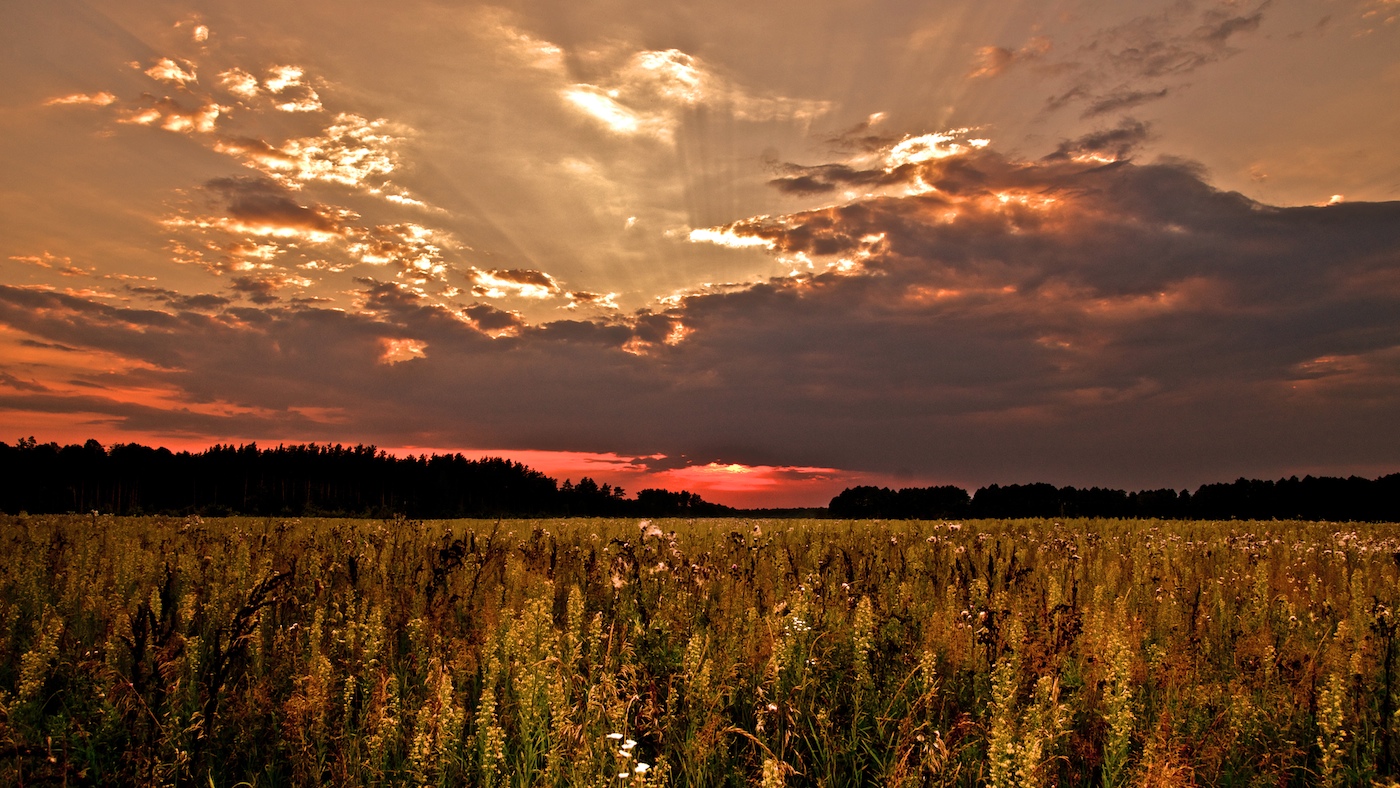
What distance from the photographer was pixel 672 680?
164 inches

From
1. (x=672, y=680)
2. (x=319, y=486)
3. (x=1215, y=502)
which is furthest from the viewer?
(x=319, y=486)

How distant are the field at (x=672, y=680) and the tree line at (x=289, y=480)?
203ft

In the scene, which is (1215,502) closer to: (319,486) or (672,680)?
(672,680)

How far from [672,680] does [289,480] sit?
9681 centimetres

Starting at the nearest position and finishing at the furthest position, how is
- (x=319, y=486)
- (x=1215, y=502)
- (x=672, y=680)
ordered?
1. (x=672, y=680)
2. (x=1215, y=502)
3. (x=319, y=486)

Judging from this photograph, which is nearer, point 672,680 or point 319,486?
point 672,680

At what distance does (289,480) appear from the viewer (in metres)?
85.9

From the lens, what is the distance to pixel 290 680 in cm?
498

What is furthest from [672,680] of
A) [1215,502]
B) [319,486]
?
[319,486]

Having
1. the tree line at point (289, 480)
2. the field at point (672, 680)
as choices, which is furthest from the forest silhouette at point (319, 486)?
the field at point (672, 680)

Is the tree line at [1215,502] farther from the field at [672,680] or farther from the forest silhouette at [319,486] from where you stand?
the field at [672,680]

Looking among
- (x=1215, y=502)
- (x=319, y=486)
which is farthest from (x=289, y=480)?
(x=1215, y=502)

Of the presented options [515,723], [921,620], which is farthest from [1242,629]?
[515,723]

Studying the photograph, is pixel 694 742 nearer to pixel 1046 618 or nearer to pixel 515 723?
pixel 515 723
